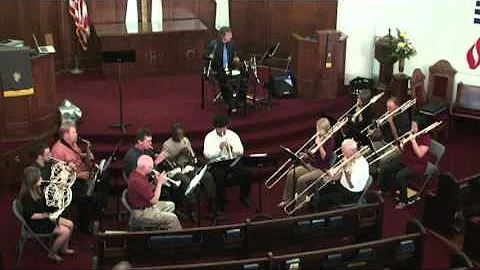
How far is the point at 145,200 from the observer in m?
8.90

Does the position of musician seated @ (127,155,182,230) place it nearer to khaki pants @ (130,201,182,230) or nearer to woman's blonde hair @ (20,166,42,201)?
khaki pants @ (130,201,182,230)

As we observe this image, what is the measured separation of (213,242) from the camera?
819 centimetres

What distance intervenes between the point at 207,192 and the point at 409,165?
2970 millimetres

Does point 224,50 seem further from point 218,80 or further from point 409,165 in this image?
point 409,165

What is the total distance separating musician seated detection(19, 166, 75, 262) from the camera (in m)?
8.63

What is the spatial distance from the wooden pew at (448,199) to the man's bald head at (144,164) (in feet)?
12.5

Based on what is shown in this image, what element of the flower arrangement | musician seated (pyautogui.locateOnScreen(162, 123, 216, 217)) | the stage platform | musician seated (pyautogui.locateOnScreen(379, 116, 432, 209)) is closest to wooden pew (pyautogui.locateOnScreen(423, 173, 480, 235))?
musician seated (pyautogui.locateOnScreen(379, 116, 432, 209))

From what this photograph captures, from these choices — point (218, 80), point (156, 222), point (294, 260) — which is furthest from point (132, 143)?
point (294, 260)

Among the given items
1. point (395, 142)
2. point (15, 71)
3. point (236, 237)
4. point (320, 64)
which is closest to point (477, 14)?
point (320, 64)

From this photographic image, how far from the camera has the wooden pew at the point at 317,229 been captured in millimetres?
8289

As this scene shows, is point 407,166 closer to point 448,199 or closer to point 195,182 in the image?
point 448,199

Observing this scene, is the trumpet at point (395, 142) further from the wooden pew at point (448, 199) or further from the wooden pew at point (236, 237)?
the wooden pew at point (236, 237)

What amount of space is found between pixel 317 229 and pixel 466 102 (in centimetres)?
606

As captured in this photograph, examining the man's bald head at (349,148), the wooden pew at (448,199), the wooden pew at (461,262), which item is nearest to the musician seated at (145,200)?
the man's bald head at (349,148)
